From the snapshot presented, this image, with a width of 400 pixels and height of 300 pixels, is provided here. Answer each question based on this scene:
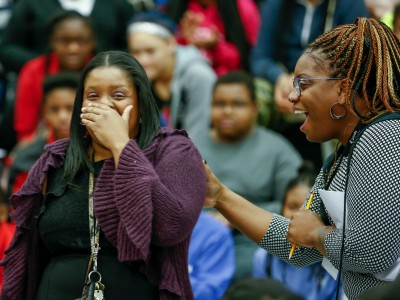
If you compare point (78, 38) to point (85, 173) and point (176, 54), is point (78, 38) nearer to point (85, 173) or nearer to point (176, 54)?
point (176, 54)

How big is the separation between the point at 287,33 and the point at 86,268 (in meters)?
3.97

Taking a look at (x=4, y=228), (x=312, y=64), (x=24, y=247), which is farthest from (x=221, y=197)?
(x=4, y=228)

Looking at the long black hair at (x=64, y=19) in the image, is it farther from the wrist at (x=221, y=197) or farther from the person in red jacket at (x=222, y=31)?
the wrist at (x=221, y=197)

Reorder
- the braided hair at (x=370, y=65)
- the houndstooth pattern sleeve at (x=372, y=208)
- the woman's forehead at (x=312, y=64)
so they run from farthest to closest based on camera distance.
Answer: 1. the woman's forehead at (x=312, y=64)
2. the braided hair at (x=370, y=65)
3. the houndstooth pattern sleeve at (x=372, y=208)

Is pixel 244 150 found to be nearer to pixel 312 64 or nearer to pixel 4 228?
pixel 4 228

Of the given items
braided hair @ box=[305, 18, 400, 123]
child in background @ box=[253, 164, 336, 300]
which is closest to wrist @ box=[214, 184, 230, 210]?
braided hair @ box=[305, 18, 400, 123]

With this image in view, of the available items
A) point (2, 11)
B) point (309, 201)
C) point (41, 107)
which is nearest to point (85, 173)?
point (309, 201)

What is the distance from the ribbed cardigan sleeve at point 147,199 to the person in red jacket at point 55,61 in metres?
3.60

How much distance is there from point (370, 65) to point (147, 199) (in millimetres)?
931

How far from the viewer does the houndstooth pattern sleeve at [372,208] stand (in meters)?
3.11

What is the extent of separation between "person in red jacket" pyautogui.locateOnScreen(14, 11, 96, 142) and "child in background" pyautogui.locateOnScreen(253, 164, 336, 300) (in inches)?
81.8

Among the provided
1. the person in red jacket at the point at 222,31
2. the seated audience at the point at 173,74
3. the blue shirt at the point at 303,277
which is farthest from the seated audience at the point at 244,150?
the person in red jacket at the point at 222,31

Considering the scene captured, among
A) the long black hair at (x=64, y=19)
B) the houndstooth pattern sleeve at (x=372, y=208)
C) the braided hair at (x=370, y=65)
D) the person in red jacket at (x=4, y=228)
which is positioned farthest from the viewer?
the long black hair at (x=64, y=19)

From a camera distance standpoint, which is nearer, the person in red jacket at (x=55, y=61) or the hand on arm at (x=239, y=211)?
the hand on arm at (x=239, y=211)
